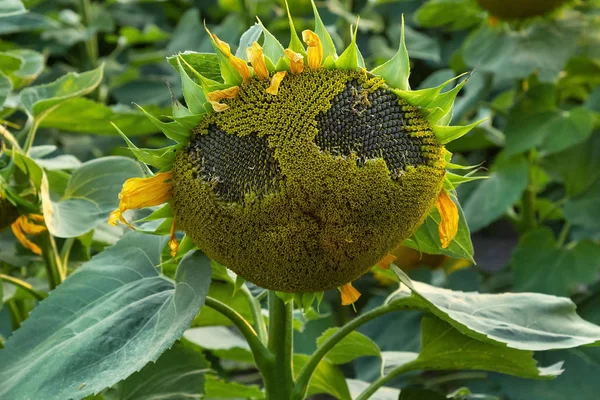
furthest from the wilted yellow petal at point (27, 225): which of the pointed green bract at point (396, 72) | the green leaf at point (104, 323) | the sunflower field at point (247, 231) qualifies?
the pointed green bract at point (396, 72)

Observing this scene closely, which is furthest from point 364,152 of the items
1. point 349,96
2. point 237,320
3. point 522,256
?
point 522,256

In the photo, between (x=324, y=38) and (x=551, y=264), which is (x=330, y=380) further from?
(x=551, y=264)

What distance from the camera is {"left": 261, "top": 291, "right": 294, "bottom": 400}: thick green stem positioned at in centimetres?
90

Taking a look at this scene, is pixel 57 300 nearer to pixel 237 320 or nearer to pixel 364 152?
pixel 237 320

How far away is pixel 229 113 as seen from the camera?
0.74m

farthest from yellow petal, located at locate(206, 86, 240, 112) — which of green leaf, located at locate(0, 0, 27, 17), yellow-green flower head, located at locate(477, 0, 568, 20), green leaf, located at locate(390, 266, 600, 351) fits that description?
yellow-green flower head, located at locate(477, 0, 568, 20)

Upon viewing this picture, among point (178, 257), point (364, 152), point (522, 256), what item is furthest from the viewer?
point (522, 256)

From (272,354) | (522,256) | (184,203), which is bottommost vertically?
(522,256)

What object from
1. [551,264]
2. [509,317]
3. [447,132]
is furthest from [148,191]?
[551,264]

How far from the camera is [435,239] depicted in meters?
0.84

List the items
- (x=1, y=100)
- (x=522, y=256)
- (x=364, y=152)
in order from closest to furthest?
(x=364, y=152) → (x=1, y=100) → (x=522, y=256)

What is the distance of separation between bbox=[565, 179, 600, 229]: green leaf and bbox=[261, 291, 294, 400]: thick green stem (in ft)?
4.10

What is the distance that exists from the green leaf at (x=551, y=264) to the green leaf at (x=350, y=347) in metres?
0.95

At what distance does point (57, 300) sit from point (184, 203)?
194 millimetres
